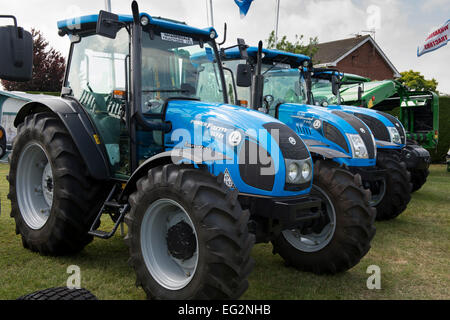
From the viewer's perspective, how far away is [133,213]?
11.1 ft

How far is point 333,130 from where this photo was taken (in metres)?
6.41

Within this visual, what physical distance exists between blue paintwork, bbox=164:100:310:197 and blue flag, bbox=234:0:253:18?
8725 millimetres

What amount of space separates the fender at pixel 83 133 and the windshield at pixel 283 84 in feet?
11.2

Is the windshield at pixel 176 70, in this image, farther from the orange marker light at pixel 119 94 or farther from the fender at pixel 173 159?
the fender at pixel 173 159

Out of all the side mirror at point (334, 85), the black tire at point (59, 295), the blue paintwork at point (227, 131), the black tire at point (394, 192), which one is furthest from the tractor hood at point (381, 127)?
the black tire at point (59, 295)

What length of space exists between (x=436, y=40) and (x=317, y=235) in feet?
41.9

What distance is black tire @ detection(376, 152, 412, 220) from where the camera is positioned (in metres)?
6.86

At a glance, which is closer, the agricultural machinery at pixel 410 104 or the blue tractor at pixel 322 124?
the blue tractor at pixel 322 124

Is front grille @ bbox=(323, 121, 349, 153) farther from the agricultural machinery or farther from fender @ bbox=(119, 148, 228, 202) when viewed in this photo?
fender @ bbox=(119, 148, 228, 202)

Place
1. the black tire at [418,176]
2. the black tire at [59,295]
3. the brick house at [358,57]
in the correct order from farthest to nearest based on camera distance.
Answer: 1. the brick house at [358,57]
2. the black tire at [418,176]
3. the black tire at [59,295]

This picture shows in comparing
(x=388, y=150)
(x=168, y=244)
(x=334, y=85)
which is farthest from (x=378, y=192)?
(x=168, y=244)

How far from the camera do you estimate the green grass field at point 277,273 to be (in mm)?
3785

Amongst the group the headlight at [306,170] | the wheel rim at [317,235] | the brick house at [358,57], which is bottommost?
the wheel rim at [317,235]

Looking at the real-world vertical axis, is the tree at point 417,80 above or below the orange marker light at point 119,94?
above
